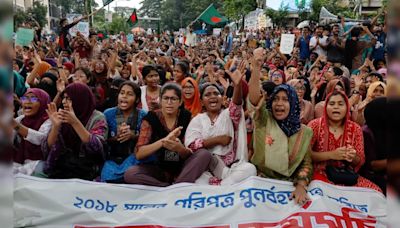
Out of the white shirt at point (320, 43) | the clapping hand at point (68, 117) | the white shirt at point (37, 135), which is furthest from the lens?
the white shirt at point (320, 43)

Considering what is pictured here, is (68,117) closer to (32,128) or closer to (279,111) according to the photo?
(32,128)

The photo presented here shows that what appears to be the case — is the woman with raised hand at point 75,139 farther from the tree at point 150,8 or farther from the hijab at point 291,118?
the tree at point 150,8

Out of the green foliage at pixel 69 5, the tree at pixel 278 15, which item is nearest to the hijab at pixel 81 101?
the tree at pixel 278 15

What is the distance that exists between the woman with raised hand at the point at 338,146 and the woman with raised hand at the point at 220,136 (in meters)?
0.54

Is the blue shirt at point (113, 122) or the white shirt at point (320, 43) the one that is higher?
the white shirt at point (320, 43)

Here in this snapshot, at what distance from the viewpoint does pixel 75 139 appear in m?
3.49

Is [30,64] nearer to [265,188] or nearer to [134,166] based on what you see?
[134,166]

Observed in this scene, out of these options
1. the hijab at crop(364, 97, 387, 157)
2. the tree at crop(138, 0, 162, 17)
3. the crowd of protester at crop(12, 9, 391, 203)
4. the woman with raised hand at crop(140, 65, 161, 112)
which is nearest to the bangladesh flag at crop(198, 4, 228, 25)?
the woman with raised hand at crop(140, 65, 161, 112)

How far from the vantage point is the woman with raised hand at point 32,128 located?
3.49 metres

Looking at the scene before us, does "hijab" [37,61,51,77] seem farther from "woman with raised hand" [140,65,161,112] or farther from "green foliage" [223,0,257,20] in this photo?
"green foliage" [223,0,257,20]

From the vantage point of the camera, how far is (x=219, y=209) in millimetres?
3033

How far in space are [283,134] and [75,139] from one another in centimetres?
161

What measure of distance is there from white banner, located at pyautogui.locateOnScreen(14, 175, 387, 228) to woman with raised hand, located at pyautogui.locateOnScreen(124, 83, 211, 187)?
17cm

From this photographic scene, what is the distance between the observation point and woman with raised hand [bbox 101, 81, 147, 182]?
11.7ft
